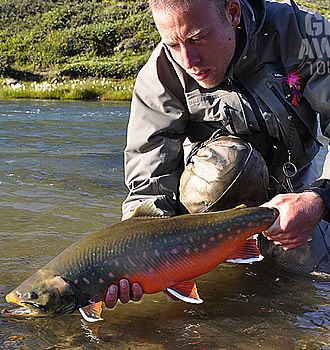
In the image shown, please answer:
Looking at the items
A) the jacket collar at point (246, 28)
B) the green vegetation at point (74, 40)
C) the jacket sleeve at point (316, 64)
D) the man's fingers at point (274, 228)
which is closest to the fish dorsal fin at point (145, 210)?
the man's fingers at point (274, 228)

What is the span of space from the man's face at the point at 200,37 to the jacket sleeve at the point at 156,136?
251 mm

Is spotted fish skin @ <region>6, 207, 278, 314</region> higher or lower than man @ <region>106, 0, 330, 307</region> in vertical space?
lower

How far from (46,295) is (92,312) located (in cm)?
23

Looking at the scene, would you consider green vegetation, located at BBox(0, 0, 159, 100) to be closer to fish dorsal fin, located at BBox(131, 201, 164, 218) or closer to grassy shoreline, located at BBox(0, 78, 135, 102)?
grassy shoreline, located at BBox(0, 78, 135, 102)

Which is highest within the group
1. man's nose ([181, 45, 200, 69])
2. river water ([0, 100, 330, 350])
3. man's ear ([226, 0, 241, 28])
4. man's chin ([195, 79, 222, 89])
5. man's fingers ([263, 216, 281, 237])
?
man's ear ([226, 0, 241, 28])

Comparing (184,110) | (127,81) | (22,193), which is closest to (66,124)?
(22,193)

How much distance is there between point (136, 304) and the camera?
2.90 metres

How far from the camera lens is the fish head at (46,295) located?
238 cm

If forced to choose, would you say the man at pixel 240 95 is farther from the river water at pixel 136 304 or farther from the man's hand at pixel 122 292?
the man's hand at pixel 122 292

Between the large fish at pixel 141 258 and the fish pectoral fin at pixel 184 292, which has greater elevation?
the large fish at pixel 141 258

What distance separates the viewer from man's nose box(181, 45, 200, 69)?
3.10m

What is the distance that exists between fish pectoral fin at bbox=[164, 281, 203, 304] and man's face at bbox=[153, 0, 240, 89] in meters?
1.26

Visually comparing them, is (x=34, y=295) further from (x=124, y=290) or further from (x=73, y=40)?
(x=73, y=40)

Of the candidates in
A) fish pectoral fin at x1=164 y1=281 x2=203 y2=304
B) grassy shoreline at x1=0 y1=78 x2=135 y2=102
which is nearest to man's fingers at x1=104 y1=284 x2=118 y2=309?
fish pectoral fin at x1=164 y1=281 x2=203 y2=304
